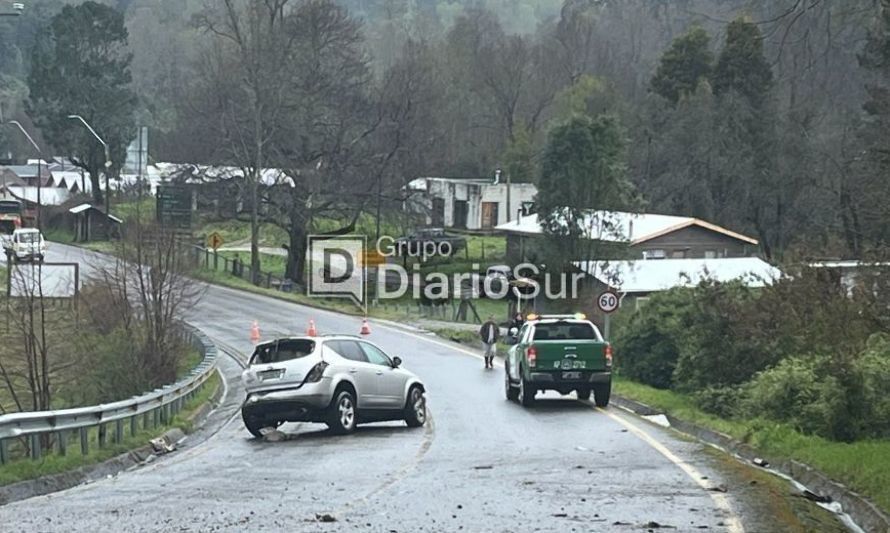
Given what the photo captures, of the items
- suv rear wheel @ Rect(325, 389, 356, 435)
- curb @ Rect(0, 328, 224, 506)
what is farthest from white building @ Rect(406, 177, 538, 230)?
curb @ Rect(0, 328, 224, 506)

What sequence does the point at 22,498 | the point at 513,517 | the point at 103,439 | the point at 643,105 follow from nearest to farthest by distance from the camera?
the point at 513,517, the point at 22,498, the point at 103,439, the point at 643,105

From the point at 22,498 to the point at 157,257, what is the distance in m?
18.9

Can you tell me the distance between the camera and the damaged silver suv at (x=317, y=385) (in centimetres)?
2148

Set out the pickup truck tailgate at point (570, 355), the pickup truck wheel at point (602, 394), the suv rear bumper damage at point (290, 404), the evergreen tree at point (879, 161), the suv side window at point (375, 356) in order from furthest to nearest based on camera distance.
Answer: the pickup truck wheel at point (602, 394), the pickup truck tailgate at point (570, 355), the suv side window at point (375, 356), the suv rear bumper damage at point (290, 404), the evergreen tree at point (879, 161)

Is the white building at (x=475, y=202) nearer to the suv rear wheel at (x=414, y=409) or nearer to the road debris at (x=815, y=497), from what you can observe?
the suv rear wheel at (x=414, y=409)

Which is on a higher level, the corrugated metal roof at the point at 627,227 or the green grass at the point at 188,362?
the corrugated metal roof at the point at 627,227

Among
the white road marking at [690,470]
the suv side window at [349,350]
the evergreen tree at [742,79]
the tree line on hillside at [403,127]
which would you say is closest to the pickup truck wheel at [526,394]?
the white road marking at [690,470]

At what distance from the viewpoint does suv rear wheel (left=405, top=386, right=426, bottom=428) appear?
2345cm

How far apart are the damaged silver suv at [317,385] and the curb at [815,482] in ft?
18.2

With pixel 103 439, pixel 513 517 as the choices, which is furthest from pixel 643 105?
pixel 513 517

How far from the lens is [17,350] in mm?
30750

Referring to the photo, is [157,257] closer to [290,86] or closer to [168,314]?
[168,314]

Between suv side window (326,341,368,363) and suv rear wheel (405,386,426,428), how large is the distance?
1.28 m

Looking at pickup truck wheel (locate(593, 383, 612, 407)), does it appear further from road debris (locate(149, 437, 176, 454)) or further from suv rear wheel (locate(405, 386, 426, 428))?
road debris (locate(149, 437, 176, 454))
